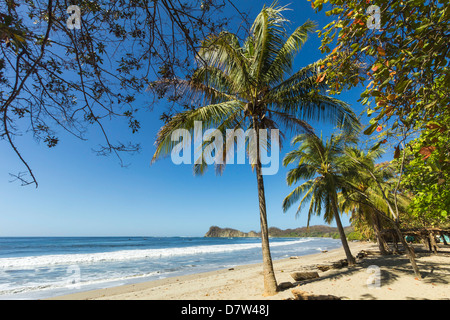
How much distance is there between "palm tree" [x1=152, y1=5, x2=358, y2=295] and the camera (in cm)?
606

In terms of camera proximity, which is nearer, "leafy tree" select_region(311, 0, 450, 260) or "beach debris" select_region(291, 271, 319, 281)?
"leafy tree" select_region(311, 0, 450, 260)

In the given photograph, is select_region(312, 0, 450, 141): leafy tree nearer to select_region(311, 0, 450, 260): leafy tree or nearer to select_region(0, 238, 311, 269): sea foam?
select_region(311, 0, 450, 260): leafy tree

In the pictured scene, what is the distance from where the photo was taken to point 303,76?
6730mm

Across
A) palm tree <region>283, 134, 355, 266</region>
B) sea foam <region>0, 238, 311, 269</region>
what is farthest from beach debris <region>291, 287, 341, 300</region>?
sea foam <region>0, 238, 311, 269</region>

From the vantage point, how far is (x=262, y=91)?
6777mm

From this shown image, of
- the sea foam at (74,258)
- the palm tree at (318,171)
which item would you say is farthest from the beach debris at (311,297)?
the sea foam at (74,258)

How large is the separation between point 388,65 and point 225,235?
118 m

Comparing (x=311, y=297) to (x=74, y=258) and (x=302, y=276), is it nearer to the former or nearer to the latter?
(x=302, y=276)

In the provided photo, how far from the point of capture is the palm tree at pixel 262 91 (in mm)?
6059

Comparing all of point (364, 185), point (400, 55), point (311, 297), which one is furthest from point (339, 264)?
point (400, 55)

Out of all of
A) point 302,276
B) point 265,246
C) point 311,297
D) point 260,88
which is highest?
point 260,88

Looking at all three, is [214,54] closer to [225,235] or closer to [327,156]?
[327,156]

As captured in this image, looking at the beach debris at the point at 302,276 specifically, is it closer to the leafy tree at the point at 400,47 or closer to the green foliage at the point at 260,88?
the green foliage at the point at 260,88

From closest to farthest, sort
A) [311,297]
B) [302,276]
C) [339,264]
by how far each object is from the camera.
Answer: [311,297] < [302,276] < [339,264]
